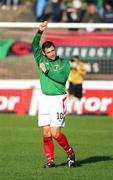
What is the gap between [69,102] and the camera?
26.4 meters

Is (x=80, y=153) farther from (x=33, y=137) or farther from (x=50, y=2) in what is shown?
(x=50, y=2)

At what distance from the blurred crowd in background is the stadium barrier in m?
5.22

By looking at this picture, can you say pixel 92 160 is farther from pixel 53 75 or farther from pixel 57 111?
pixel 53 75

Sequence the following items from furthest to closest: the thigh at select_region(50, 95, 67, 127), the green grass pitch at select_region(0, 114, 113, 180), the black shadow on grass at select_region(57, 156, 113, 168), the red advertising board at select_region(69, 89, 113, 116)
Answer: the red advertising board at select_region(69, 89, 113, 116)
the black shadow on grass at select_region(57, 156, 113, 168)
the thigh at select_region(50, 95, 67, 127)
the green grass pitch at select_region(0, 114, 113, 180)

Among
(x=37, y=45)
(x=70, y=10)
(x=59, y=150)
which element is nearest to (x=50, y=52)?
(x=37, y=45)

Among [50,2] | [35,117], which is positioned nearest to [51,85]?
[35,117]

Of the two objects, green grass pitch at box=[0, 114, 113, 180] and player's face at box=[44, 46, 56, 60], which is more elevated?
player's face at box=[44, 46, 56, 60]

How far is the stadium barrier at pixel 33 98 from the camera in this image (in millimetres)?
Result: 25672

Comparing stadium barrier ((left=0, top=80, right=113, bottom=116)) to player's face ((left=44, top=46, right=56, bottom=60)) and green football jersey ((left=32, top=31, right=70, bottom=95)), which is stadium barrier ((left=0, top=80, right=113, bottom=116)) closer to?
green football jersey ((left=32, top=31, right=70, bottom=95))

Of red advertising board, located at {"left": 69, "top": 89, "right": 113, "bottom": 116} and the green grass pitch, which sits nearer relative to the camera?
the green grass pitch

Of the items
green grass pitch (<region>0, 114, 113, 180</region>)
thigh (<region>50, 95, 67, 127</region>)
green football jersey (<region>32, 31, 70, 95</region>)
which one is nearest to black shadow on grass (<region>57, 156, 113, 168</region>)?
green grass pitch (<region>0, 114, 113, 180</region>)

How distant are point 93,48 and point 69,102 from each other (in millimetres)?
1986

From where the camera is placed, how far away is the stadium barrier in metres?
25.7

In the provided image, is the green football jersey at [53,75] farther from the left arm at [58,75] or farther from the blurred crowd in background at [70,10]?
the blurred crowd in background at [70,10]
